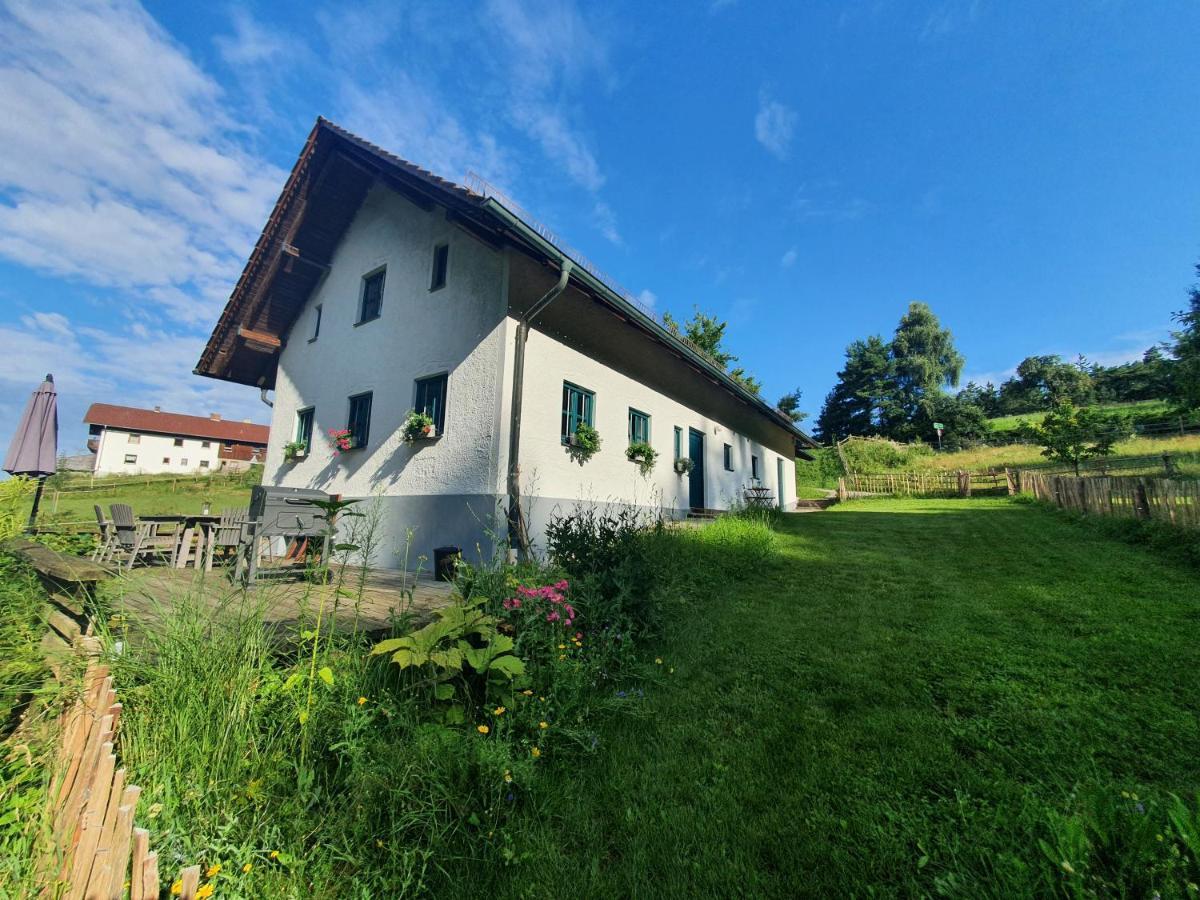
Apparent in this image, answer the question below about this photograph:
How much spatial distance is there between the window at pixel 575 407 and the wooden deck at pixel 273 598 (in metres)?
3.51

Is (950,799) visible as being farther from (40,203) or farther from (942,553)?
(40,203)

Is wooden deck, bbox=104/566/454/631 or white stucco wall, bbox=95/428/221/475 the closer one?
wooden deck, bbox=104/566/454/631

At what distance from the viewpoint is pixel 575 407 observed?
8.33 meters

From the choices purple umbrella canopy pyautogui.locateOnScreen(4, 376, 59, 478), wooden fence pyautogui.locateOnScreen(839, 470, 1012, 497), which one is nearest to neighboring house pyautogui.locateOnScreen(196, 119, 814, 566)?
purple umbrella canopy pyautogui.locateOnScreen(4, 376, 59, 478)

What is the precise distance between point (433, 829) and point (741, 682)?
81.1 inches

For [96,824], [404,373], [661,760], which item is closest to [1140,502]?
[661,760]

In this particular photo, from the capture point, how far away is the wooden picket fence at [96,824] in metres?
1.25

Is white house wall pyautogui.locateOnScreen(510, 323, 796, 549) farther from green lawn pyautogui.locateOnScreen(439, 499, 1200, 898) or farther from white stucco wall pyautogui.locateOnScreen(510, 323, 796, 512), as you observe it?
green lawn pyautogui.locateOnScreen(439, 499, 1200, 898)

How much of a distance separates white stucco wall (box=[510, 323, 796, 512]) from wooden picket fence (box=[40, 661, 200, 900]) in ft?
17.5

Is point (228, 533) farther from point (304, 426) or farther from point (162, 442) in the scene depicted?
point (162, 442)

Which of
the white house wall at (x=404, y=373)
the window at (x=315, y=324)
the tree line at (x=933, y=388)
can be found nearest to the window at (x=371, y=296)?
the white house wall at (x=404, y=373)

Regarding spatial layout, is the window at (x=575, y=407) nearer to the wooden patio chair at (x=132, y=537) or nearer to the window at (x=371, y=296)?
the window at (x=371, y=296)

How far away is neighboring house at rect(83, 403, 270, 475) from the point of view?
39.5 meters

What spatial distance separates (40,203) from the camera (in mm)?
10484
